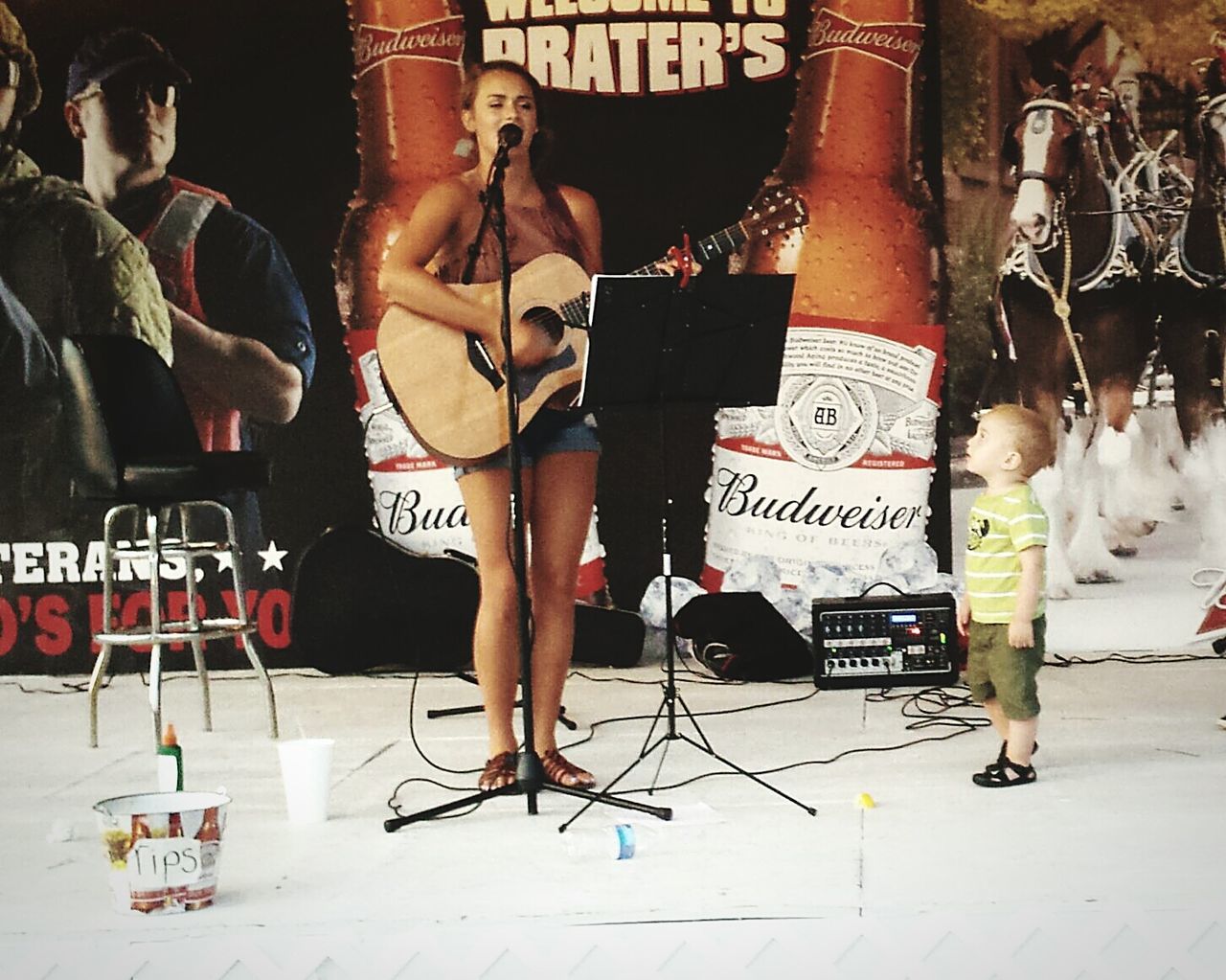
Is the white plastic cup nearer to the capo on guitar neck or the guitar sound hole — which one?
the guitar sound hole

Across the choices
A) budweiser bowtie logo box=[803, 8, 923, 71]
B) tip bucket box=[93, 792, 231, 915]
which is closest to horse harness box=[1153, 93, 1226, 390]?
budweiser bowtie logo box=[803, 8, 923, 71]

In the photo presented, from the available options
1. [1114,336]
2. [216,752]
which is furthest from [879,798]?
[1114,336]

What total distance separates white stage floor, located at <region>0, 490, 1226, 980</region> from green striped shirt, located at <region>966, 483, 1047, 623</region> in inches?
15.3

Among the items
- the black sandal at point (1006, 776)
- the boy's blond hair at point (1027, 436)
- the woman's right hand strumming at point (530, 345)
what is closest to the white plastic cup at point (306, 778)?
the woman's right hand strumming at point (530, 345)

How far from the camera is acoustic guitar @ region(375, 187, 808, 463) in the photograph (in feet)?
10.2

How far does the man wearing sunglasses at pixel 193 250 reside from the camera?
5121 millimetres

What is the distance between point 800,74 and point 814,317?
855 millimetres

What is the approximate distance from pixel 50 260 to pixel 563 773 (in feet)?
10.4

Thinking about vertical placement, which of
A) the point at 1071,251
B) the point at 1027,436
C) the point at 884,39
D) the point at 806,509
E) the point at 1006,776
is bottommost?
the point at 1006,776

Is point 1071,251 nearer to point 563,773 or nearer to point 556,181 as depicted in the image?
point 556,181

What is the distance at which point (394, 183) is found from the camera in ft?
16.7

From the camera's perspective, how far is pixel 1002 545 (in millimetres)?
3184

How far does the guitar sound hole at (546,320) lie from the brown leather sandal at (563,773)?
94cm

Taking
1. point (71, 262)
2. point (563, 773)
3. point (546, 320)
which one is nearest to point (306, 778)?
point (563, 773)
